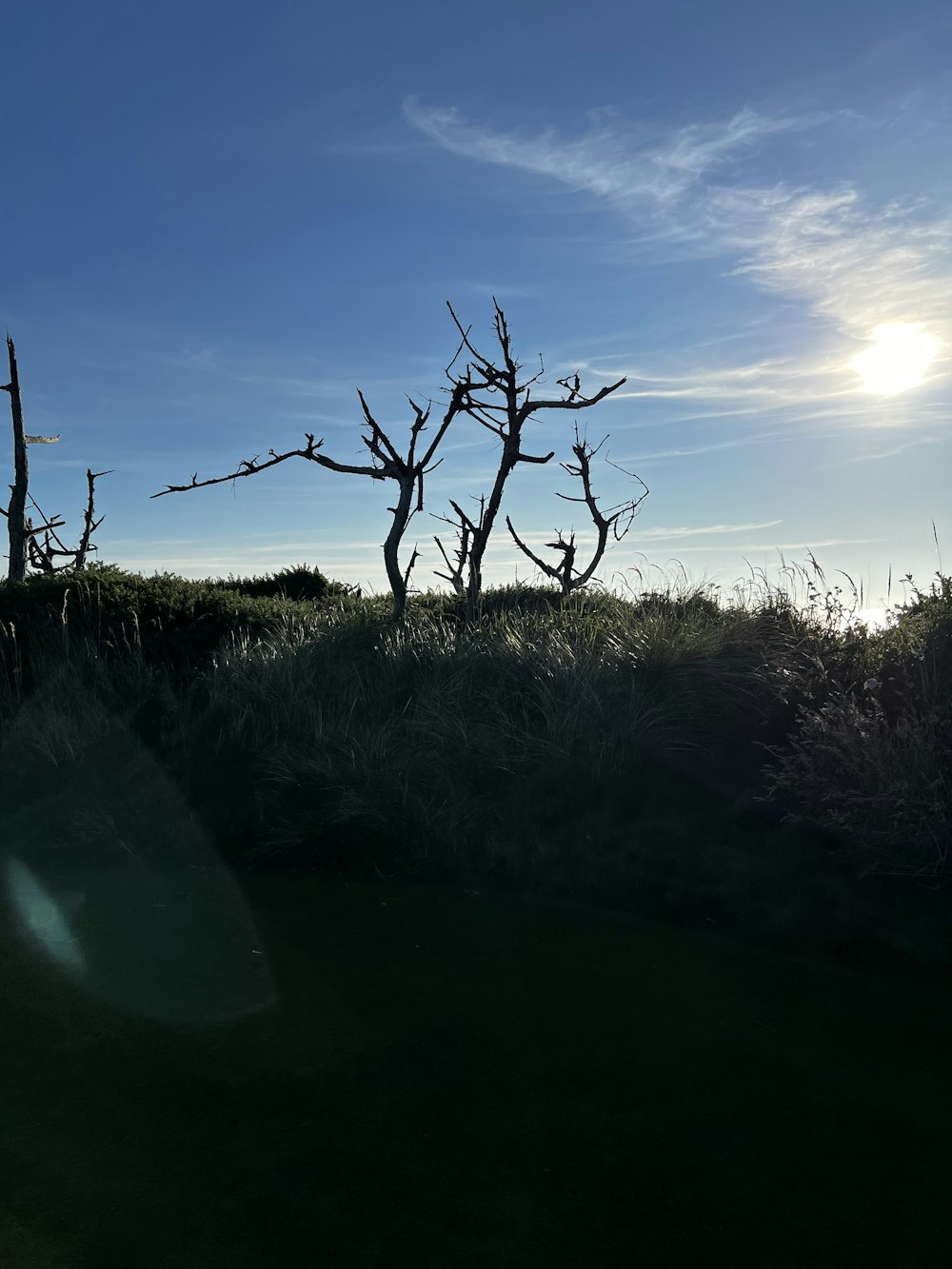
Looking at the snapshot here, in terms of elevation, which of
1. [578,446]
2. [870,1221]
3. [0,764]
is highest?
[578,446]

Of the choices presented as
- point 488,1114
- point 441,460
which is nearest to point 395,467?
point 441,460

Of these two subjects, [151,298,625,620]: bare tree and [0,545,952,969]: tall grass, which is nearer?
[0,545,952,969]: tall grass

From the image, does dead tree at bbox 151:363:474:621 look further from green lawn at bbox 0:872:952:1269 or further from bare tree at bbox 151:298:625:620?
green lawn at bbox 0:872:952:1269

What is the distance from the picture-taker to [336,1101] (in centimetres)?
338

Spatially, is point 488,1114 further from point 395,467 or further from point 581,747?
point 395,467

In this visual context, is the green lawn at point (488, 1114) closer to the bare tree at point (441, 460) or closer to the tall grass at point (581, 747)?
the tall grass at point (581, 747)

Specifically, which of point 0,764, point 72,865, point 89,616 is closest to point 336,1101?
point 72,865

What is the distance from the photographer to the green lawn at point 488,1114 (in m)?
2.71

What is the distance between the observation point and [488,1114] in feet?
10.7

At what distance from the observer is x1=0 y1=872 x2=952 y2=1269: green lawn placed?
2711 mm

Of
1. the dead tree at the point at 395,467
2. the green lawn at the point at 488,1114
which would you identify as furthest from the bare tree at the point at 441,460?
the green lawn at the point at 488,1114

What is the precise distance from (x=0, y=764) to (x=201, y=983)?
15.8 ft

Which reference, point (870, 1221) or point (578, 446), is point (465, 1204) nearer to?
point (870, 1221)

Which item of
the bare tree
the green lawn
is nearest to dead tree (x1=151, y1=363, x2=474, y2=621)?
the bare tree
